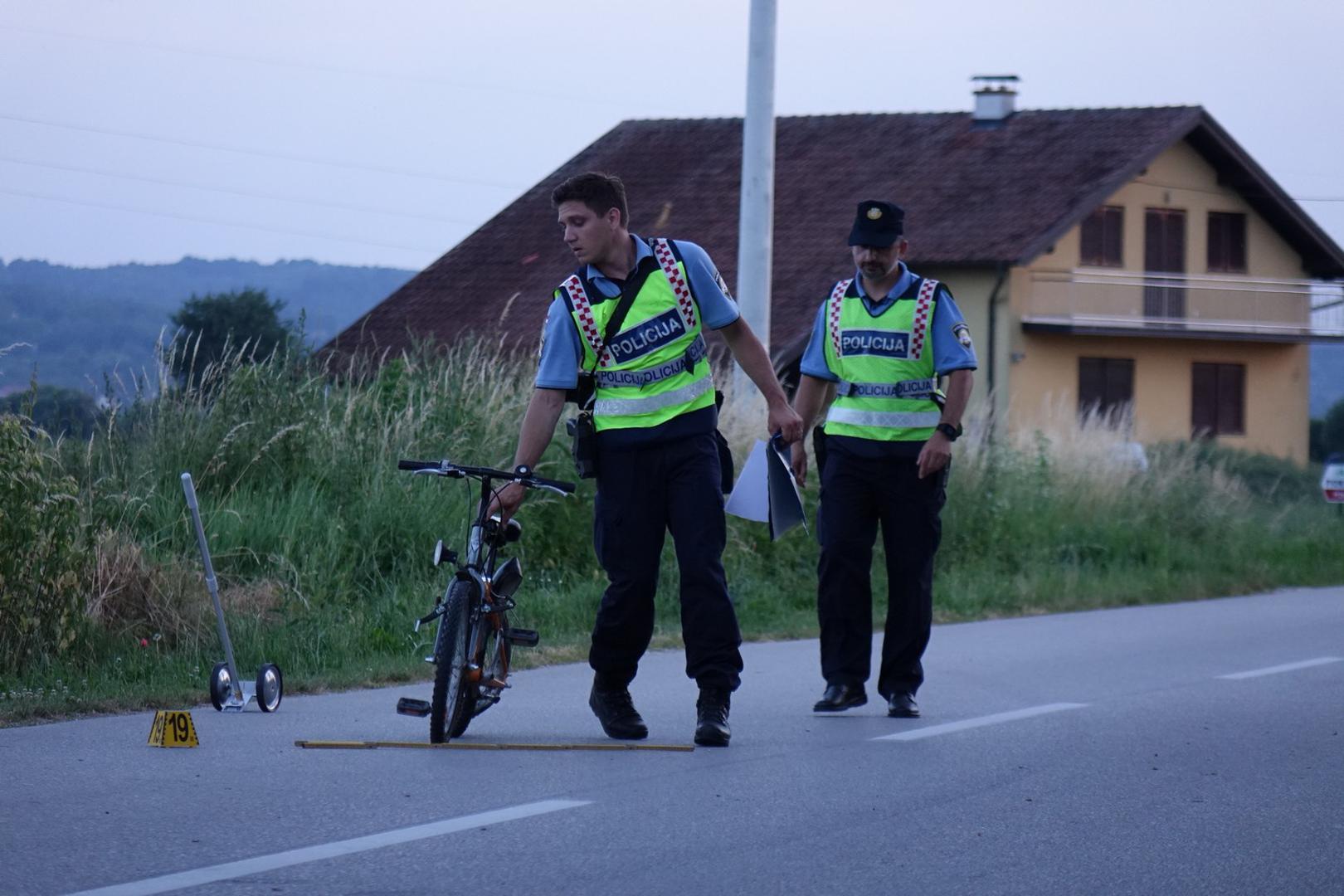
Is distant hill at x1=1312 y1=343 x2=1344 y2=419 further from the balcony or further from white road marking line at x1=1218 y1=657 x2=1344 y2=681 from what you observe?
white road marking line at x1=1218 y1=657 x2=1344 y2=681

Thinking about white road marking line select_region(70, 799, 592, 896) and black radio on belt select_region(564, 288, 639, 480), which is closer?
white road marking line select_region(70, 799, 592, 896)

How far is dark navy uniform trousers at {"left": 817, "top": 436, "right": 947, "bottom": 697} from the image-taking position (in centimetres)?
829

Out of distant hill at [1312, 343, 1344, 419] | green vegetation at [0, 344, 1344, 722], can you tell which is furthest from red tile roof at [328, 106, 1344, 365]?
distant hill at [1312, 343, 1344, 419]

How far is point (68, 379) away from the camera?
12516 millimetres

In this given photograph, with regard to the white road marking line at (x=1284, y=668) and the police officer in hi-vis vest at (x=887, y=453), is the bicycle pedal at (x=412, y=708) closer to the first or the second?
the police officer in hi-vis vest at (x=887, y=453)

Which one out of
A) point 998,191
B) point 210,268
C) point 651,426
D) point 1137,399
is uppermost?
point 210,268

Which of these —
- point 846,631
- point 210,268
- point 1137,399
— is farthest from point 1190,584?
point 210,268

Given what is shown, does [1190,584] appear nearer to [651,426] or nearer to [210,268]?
[651,426]

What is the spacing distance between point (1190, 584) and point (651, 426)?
10.0 metres

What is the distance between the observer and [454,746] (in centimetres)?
722

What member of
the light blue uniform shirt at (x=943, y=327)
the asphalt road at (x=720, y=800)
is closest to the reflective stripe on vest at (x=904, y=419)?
the light blue uniform shirt at (x=943, y=327)

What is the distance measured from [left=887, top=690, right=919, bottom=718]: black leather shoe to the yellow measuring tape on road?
49.4 inches

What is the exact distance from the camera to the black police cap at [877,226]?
812cm

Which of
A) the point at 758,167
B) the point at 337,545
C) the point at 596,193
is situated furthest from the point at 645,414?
the point at 758,167
